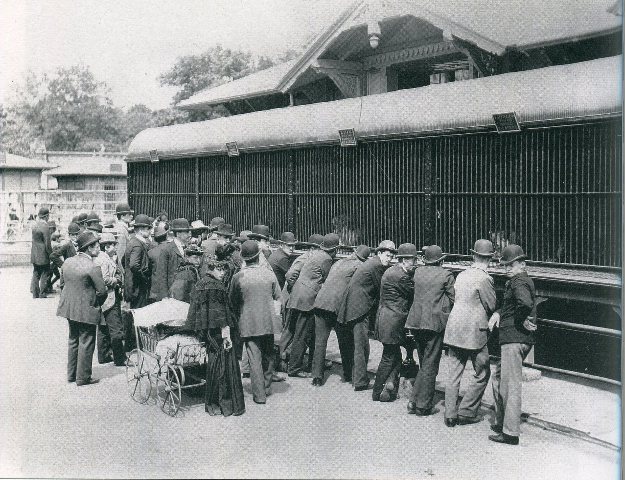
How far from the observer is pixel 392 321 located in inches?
323

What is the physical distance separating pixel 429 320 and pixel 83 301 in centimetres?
462

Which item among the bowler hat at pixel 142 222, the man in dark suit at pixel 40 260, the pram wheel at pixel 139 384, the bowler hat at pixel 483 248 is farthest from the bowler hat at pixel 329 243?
the man in dark suit at pixel 40 260

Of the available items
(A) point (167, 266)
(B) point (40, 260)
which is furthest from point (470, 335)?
(B) point (40, 260)

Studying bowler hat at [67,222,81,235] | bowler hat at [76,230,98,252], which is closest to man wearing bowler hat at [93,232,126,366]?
bowler hat at [76,230,98,252]

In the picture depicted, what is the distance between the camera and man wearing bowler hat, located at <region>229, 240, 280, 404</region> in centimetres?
827

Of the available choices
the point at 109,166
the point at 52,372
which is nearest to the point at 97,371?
the point at 52,372

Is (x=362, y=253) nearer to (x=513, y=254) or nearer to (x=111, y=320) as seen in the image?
(x=513, y=254)

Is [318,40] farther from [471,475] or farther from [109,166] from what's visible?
[109,166]

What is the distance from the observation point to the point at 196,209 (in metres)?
17.2

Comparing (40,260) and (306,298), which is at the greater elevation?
(40,260)

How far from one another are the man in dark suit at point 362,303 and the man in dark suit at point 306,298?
776 millimetres

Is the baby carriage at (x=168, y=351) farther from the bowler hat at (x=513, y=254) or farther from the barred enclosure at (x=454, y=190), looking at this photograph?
the barred enclosure at (x=454, y=190)

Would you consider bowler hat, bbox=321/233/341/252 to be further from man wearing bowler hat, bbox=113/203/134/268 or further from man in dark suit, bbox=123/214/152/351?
man wearing bowler hat, bbox=113/203/134/268

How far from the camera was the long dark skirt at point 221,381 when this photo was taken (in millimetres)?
7738
